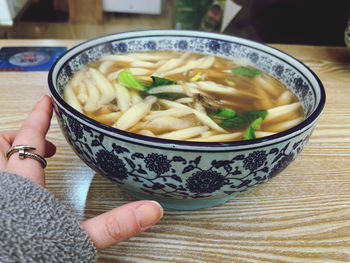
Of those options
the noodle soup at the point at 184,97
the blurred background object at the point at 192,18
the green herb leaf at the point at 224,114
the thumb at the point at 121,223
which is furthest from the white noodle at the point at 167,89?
the blurred background object at the point at 192,18

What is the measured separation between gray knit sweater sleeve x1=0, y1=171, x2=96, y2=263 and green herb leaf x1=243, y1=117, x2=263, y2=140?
0.30 meters

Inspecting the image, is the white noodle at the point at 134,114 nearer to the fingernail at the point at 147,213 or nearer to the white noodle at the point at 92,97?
the white noodle at the point at 92,97

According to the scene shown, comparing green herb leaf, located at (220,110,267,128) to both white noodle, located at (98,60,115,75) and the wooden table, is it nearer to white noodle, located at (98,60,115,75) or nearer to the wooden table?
the wooden table

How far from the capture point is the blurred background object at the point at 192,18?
1.88 m

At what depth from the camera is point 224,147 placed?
40 centimetres

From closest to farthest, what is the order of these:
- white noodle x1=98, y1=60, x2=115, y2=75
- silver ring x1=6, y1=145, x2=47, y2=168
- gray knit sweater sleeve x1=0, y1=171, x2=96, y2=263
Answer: gray knit sweater sleeve x1=0, y1=171, x2=96, y2=263 < silver ring x1=6, y1=145, x2=47, y2=168 < white noodle x1=98, y1=60, x2=115, y2=75

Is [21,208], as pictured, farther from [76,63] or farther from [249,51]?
[249,51]

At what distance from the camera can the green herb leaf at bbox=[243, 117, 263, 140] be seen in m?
0.56

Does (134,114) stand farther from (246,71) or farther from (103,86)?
(246,71)

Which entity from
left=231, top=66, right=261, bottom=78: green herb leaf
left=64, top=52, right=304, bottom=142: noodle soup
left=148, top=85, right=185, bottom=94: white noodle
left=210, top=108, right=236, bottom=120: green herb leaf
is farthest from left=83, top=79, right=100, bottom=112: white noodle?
left=231, top=66, right=261, bottom=78: green herb leaf

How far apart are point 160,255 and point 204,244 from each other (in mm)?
74

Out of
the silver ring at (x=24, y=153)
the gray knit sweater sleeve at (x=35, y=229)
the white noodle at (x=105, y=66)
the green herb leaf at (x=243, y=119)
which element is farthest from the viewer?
the white noodle at (x=105, y=66)

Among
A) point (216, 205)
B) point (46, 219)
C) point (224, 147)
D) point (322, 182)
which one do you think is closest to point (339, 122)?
point (322, 182)

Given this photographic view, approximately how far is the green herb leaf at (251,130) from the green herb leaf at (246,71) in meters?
0.21
